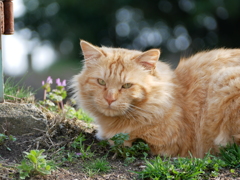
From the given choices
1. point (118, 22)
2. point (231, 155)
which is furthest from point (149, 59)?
point (118, 22)

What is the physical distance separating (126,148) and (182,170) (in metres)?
0.70

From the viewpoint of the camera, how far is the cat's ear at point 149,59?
3381 mm

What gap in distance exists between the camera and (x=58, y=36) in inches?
352

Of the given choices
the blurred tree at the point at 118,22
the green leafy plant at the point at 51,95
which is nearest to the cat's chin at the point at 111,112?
the green leafy plant at the point at 51,95

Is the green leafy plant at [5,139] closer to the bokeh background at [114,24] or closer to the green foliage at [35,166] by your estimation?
the green foliage at [35,166]

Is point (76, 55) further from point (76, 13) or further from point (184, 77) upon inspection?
point (184, 77)

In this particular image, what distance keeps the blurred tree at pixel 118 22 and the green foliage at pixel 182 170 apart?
21.5 feet

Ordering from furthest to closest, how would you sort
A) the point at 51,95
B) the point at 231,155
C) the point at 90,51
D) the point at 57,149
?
1. the point at 51,95
2. the point at 90,51
3. the point at 57,149
4. the point at 231,155

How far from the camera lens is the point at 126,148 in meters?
3.24

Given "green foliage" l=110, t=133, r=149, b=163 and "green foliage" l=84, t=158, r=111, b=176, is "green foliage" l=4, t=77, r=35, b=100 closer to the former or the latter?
"green foliage" l=110, t=133, r=149, b=163

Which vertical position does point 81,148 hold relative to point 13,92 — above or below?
below

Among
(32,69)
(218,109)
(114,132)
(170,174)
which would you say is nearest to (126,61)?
(114,132)

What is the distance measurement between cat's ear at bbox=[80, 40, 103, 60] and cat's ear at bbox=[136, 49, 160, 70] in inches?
16.9

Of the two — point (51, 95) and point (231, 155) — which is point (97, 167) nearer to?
point (231, 155)
